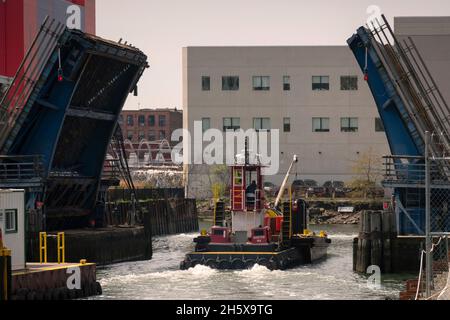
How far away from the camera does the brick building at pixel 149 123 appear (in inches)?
6196

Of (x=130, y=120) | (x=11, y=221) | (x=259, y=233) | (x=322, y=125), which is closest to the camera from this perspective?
(x=11, y=221)

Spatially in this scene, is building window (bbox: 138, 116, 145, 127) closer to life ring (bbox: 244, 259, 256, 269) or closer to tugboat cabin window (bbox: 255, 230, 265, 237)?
tugboat cabin window (bbox: 255, 230, 265, 237)

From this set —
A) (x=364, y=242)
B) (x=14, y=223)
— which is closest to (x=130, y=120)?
(x=364, y=242)

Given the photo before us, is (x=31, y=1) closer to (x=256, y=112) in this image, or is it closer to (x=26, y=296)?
(x=256, y=112)

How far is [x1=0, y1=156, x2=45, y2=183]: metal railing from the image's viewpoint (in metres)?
47.6

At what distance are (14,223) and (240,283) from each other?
9794 mm

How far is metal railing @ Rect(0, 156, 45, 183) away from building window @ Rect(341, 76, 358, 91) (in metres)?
53.0

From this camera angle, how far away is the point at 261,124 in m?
98.4

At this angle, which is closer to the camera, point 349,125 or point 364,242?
point 364,242

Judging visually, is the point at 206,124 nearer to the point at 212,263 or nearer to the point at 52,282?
the point at 212,263

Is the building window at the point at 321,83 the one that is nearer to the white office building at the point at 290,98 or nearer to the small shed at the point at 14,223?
the white office building at the point at 290,98

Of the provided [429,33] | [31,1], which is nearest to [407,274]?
[31,1]

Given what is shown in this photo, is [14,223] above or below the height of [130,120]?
below

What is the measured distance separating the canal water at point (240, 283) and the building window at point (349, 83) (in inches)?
1823
